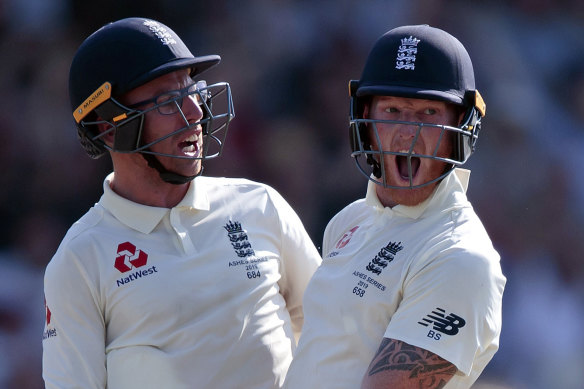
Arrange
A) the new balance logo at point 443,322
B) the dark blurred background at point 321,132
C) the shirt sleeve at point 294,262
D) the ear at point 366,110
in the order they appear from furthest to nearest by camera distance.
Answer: the dark blurred background at point 321,132 → the shirt sleeve at point 294,262 → the ear at point 366,110 → the new balance logo at point 443,322

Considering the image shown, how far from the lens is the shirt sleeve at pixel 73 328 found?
117 inches

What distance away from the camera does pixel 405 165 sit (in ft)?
9.32

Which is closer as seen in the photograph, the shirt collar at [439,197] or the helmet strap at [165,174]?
the shirt collar at [439,197]

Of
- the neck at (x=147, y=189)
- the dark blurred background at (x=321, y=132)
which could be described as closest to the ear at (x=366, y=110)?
the neck at (x=147, y=189)

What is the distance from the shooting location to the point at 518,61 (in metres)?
6.07

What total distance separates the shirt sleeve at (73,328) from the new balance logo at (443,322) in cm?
109

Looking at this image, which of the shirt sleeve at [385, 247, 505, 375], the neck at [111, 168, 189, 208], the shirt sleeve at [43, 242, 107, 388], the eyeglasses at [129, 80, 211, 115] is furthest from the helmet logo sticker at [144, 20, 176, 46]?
the shirt sleeve at [385, 247, 505, 375]

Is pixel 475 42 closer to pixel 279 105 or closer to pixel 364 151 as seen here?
pixel 279 105

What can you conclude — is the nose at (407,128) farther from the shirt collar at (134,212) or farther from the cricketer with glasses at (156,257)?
the shirt collar at (134,212)

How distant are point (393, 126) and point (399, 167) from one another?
0.46 feet

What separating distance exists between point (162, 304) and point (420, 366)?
0.93 m

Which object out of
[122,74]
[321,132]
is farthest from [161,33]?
[321,132]

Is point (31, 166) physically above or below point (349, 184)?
above

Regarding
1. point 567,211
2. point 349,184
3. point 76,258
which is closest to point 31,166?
point 349,184
